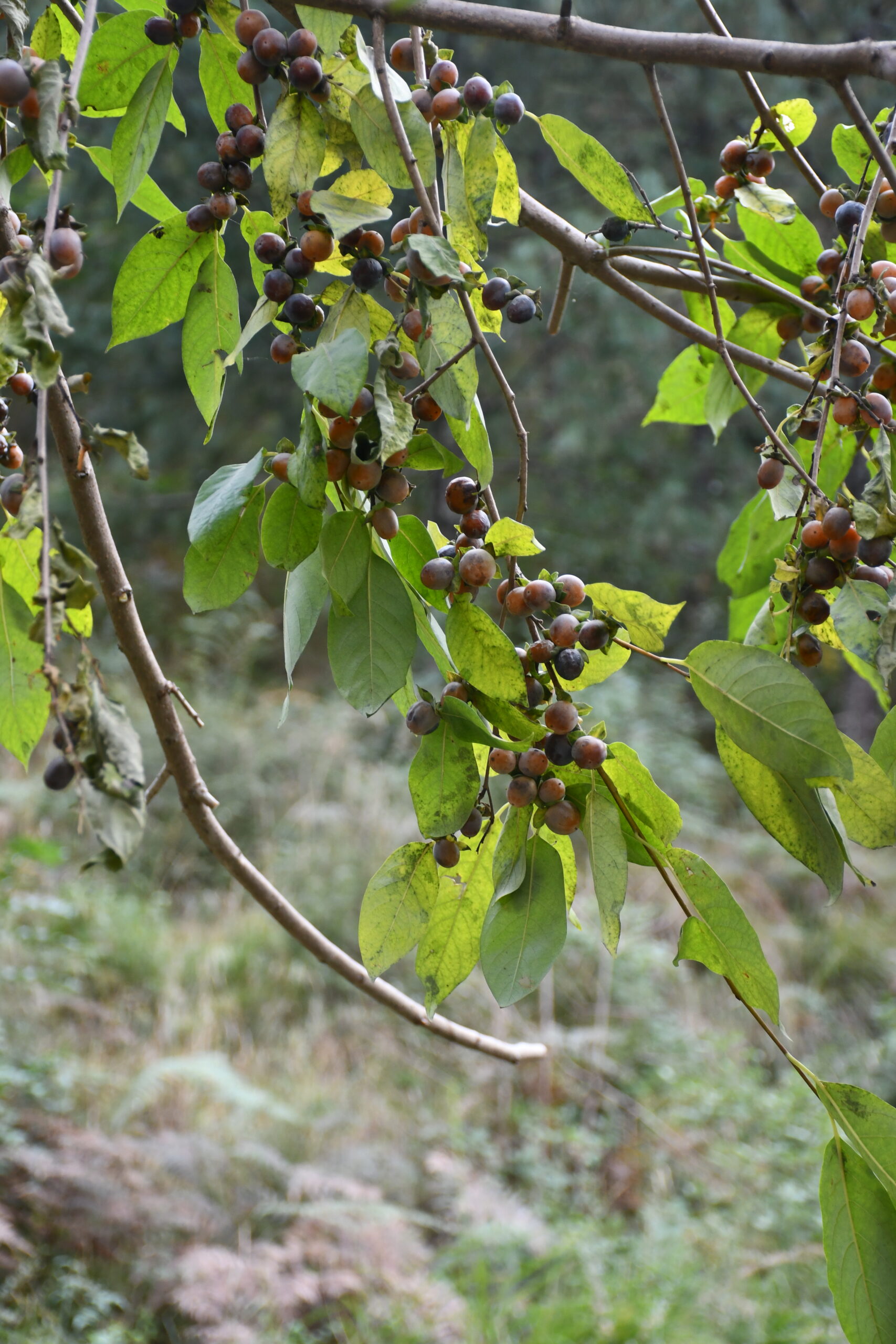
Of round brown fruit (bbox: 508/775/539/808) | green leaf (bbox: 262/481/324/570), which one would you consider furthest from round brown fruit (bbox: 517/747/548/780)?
green leaf (bbox: 262/481/324/570)

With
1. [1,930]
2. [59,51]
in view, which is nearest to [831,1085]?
[59,51]

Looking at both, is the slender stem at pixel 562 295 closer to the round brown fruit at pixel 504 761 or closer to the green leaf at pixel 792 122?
the green leaf at pixel 792 122

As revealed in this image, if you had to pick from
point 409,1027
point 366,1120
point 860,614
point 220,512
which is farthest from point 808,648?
point 409,1027

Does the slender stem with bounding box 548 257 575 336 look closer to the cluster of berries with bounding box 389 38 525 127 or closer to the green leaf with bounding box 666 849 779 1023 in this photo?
the cluster of berries with bounding box 389 38 525 127

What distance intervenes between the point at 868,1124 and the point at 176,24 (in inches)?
19.8

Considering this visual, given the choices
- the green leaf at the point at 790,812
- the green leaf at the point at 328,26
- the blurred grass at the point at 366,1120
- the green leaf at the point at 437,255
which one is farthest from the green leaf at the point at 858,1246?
the blurred grass at the point at 366,1120

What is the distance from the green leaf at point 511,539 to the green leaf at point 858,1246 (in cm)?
25

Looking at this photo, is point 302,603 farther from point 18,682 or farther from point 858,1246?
point 858,1246

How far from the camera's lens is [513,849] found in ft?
1.18

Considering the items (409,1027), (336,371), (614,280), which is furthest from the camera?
(409,1027)

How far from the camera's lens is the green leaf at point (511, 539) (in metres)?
0.34

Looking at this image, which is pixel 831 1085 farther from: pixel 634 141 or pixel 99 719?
pixel 634 141

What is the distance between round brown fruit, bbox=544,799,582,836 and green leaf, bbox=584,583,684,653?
65mm

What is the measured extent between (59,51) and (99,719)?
0.88ft
